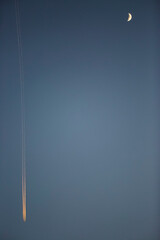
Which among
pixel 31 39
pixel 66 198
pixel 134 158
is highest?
pixel 31 39

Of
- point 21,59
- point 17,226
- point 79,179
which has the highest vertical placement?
point 21,59

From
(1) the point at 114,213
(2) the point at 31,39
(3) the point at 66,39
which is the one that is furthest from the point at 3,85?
(1) the point at 114,213

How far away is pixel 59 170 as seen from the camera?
172 centimetres

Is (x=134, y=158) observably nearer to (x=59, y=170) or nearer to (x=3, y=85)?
(x=59, y=170)

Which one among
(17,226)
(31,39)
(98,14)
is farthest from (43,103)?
(17,226)

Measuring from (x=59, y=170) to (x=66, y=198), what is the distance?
0.70 ft

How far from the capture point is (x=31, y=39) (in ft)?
Result: 5.65

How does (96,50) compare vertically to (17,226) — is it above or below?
above

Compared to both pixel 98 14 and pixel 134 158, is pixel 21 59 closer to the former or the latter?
pixel 98 14

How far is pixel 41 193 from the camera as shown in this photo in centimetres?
170

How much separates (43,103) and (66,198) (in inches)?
28.6

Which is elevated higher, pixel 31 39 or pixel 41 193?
pixel 31 39

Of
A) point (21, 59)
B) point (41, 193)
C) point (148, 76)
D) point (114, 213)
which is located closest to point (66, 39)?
point (21, 59)

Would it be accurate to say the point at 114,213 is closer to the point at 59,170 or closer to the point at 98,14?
the point at 59,170
